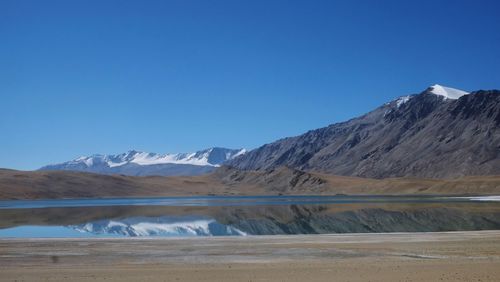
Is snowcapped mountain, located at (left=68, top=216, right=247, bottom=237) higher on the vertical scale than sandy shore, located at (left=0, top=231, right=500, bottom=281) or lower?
lower

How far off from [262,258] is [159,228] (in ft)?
94.5

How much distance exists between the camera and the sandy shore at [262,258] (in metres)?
22.1

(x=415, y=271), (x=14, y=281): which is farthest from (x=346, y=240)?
(x=14, y=281)

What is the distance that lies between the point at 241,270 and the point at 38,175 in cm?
17854

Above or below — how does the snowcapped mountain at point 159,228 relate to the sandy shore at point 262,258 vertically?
below

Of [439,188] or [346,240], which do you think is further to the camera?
[439,188]

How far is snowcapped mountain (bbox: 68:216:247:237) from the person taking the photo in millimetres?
48938

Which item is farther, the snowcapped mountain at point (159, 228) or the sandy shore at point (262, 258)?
the snowcapped mountain at point (159, 228)

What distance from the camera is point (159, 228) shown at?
5534 centimetres

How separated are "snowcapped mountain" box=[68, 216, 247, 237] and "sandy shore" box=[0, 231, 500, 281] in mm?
9276

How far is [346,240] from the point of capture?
37.2 meters

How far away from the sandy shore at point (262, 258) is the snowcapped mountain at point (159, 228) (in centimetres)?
928

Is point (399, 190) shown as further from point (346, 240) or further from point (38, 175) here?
point (346, 240)

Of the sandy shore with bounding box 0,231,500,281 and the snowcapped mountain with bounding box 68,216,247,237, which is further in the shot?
the snowcapped mountain with bounding box 68,216,247,237
